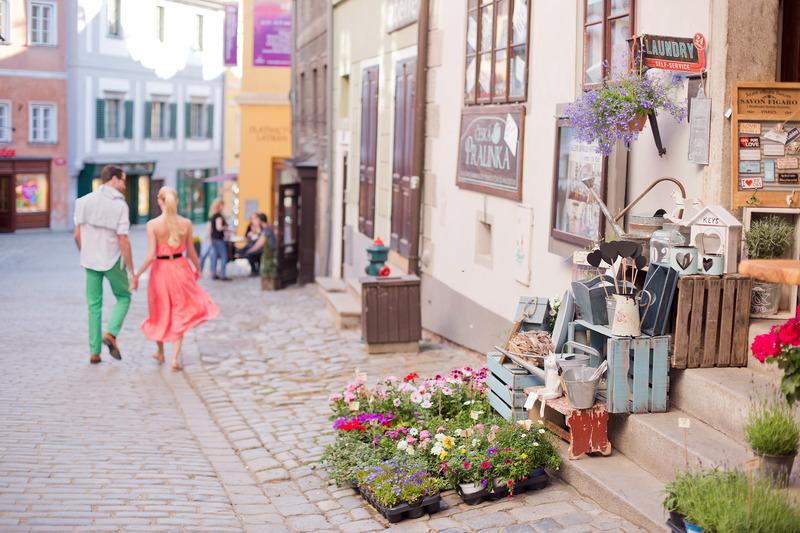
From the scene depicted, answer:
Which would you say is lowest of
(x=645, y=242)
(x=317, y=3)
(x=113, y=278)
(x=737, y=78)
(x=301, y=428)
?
(x=301, y=428)

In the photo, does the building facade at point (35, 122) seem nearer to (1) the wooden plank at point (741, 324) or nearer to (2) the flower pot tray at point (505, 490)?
(2) the flower pot tray at point (505, 490)

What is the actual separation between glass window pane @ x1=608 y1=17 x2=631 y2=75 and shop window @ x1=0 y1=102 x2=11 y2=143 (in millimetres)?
34847

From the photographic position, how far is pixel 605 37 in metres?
7.96

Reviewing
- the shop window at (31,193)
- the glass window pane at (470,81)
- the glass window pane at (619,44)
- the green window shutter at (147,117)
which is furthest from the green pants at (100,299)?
the green window shutter at (147,117)

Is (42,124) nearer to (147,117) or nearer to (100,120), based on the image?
(100,120)

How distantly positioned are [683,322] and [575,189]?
2.48 m

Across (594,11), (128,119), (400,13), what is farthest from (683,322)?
(128,119)

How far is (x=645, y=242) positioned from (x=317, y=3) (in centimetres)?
1709

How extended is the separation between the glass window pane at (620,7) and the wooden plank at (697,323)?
7.57 feet

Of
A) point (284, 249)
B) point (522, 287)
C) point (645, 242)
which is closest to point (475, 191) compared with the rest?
point (522, 287)

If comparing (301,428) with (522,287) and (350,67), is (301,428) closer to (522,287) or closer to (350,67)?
(522,287)

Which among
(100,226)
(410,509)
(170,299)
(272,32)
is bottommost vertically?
(410,509)

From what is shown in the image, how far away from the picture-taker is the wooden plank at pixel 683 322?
6.07 m

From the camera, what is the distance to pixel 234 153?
51656 mm
